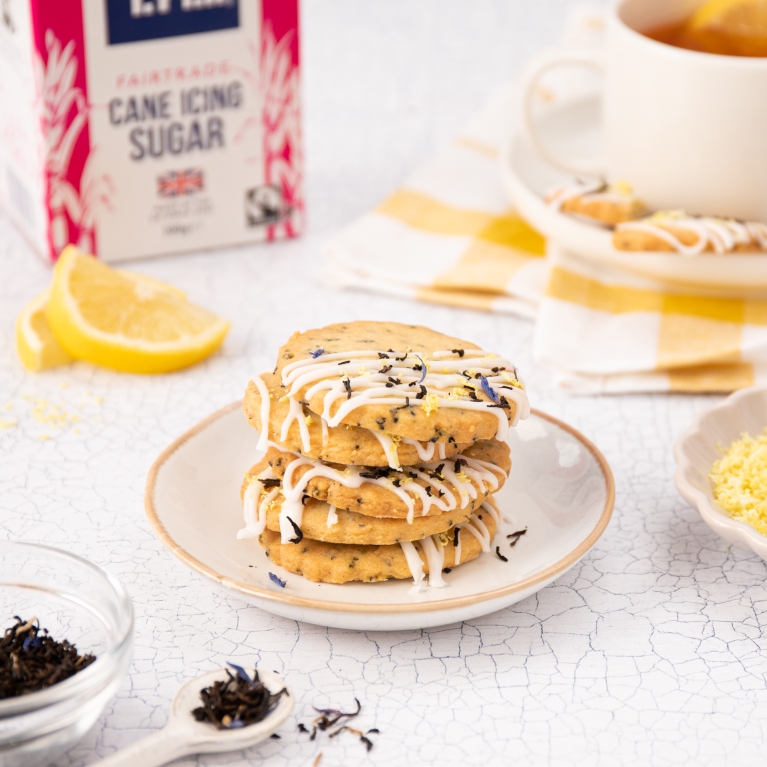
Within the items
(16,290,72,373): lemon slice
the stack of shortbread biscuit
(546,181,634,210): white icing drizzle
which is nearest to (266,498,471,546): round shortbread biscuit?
the stack of shortbread biscuit

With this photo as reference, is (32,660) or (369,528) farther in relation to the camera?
(369,528)

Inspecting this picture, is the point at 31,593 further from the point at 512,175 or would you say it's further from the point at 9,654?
the point at 512,175

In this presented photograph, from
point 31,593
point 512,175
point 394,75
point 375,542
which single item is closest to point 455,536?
point 375,542

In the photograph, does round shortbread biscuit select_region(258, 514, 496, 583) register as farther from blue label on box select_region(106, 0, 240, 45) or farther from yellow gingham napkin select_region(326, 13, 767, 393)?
blue label on box select_region(106, 0, 240, 45)

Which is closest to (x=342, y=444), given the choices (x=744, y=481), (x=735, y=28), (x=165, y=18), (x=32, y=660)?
(x=32, y=660)

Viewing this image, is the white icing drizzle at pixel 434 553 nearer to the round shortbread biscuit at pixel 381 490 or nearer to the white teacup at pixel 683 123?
the round shortbread biscuit at pixel 381 490

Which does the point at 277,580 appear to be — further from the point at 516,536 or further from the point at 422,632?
the point at 516,536
